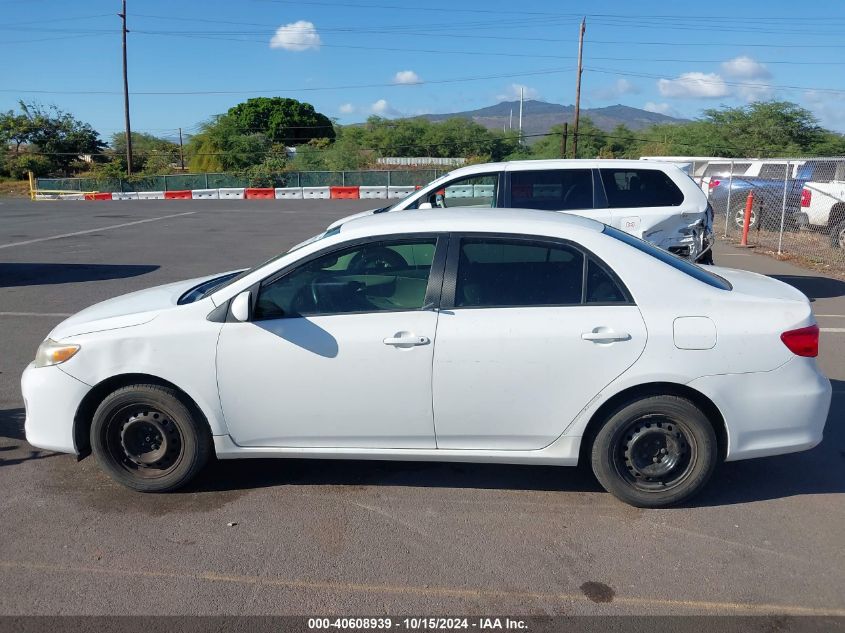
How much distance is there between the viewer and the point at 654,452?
13.9 ft

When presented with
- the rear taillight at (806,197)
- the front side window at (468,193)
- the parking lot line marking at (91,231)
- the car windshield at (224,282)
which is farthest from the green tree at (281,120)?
the car windshield at (224,282)

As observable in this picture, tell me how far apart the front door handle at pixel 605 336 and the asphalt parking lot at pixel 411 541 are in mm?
993

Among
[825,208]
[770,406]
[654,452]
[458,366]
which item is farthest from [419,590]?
[825,208]

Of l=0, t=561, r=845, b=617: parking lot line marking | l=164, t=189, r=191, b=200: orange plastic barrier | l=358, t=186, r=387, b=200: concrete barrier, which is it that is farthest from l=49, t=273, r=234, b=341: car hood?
l=164, t=189, r=191, b=200: orange plastic barrier

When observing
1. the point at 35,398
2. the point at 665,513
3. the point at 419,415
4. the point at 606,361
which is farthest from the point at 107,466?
the point at 665,513

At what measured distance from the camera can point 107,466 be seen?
446 cm

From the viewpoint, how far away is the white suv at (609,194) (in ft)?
30.5

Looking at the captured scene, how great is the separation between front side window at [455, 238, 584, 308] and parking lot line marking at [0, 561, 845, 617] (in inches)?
59.6

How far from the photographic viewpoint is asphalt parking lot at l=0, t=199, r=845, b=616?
345cm

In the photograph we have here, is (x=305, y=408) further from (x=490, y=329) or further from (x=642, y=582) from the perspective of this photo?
(x=642, y=582)

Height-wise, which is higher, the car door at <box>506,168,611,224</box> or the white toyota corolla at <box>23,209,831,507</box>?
the car door at <box>506,168,611,224</box>

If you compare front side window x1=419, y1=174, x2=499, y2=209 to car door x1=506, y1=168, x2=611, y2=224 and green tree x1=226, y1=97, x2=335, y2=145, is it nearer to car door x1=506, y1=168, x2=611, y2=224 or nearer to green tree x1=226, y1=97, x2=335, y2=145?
car door x1=506, y1=168, x2=611, y2=224

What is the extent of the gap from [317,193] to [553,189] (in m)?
32.0

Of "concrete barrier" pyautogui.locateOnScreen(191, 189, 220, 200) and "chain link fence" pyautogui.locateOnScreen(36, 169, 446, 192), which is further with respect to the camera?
"chain link fence" pyautogui.locateOnScreen(36, 169, 446, 192)
